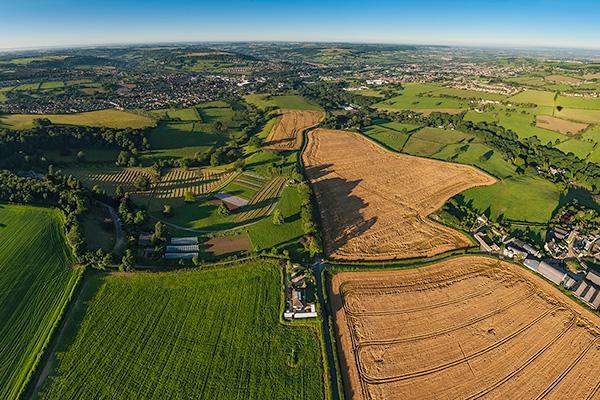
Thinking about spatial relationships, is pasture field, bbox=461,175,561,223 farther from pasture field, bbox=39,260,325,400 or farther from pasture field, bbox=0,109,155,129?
pasture field, bbox=0,109,155,129

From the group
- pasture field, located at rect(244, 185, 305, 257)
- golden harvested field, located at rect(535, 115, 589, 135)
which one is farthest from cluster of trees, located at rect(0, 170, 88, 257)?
golden harvested field, located at rect(535, 115, 589, 135)

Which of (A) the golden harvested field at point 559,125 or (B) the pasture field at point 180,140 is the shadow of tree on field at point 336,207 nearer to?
(B) the pasture field at point 180,140

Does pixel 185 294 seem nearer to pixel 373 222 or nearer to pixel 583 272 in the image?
pixel 373 222

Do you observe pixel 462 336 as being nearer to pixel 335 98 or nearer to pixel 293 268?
pixel 293 268

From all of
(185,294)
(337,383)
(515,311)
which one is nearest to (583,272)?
(515,311)

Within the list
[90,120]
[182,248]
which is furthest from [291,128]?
[182,248]

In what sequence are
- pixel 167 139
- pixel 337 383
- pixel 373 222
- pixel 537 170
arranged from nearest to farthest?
pixel 337 383
pixel 373 222
pixel 537 170
pixel 167 139
